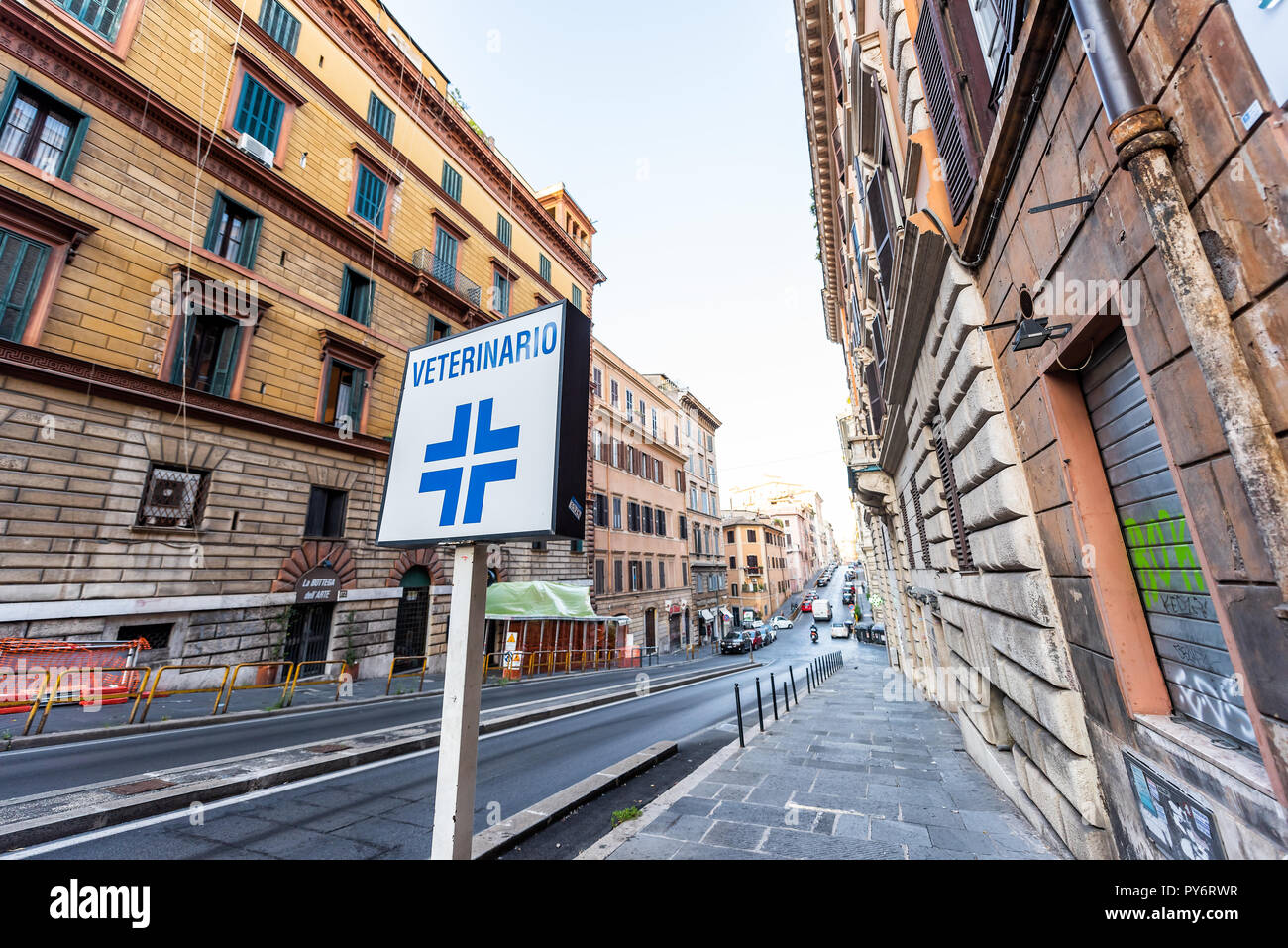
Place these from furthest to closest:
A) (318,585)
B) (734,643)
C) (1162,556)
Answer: (734,643) < (318,585) < (1162,556)

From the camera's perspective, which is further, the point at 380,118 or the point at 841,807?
the point at 380,118

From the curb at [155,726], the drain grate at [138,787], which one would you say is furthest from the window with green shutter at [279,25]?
the drain grate at [138,787]

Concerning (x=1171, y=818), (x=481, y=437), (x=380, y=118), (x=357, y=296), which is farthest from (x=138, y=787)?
(x=380, y=118)

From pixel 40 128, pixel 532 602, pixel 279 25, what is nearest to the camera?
pixel 40 128

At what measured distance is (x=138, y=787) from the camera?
5.19m

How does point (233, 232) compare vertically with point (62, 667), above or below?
above

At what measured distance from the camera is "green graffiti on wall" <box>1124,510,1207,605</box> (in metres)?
2.67

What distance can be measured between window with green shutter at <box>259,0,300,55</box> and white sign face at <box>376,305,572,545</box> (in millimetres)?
22136

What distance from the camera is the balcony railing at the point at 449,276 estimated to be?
68.4 feet

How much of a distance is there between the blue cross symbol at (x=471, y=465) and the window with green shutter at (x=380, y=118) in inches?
918

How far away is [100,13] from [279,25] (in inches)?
231

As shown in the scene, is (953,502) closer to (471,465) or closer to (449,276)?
(471,465)

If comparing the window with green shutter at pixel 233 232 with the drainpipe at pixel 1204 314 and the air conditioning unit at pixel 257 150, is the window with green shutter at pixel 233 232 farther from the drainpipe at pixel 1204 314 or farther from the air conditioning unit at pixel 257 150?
the drainpipe at pixel 1204 314
